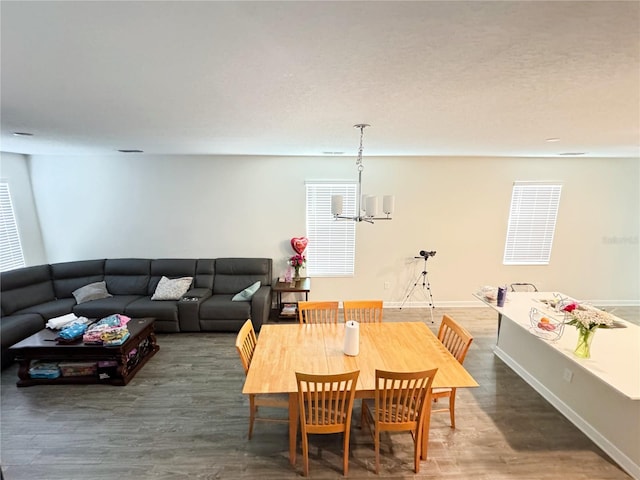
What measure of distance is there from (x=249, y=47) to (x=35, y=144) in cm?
413

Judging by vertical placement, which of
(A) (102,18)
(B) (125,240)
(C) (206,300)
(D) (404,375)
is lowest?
(C) (206,300)

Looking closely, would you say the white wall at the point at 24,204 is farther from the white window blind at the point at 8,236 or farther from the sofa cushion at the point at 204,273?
the sofa cushion at the point at 204,273

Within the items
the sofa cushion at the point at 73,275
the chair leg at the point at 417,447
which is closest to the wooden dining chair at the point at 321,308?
the chair leg at the point at 417,447

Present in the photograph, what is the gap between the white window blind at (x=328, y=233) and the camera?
5.12 metres

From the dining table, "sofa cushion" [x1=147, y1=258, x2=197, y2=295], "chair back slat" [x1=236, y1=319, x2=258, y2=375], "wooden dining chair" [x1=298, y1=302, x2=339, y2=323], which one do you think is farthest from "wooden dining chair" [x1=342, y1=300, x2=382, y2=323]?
"sofa cushion" [x1=147, y1=258, x2=197, y2=295]

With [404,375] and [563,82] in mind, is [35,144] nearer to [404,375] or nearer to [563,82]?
[404,375]

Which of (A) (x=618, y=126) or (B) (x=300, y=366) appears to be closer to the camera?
(B) (x=300, y=366)

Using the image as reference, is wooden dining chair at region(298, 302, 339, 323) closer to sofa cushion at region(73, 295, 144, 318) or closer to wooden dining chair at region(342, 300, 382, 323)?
wooden dining chair at region(342, 300, 382, 323)

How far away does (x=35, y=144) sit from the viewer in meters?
3.66

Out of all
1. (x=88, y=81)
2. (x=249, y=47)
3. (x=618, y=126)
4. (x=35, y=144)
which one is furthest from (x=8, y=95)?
(x=618, y=126)

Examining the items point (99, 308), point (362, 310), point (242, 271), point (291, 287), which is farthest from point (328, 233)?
point (99, 308)

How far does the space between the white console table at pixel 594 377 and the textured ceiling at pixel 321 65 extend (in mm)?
1986

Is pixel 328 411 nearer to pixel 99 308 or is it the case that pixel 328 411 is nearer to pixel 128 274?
pixel 99 308

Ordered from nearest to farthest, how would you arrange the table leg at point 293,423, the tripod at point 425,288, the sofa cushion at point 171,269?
1. the table leg at point 293,423
2. the sofa cushion at point 171,269
3. the tripod at point 425,288
